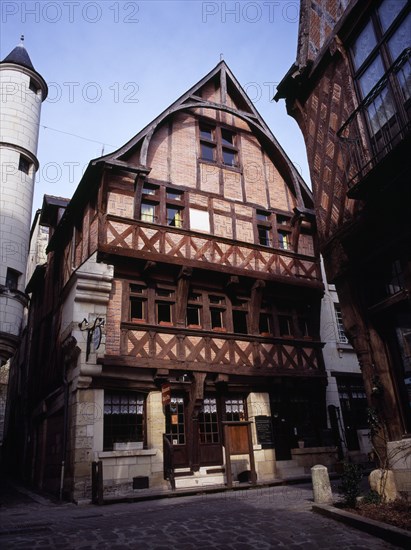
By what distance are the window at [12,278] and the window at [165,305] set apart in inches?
188

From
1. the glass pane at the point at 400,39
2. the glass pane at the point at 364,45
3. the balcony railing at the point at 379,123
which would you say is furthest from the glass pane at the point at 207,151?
the glass pane at the point at 400,39

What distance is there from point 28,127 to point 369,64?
12010 millimetres

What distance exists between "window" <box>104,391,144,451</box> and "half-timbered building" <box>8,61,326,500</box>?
0.03 meters

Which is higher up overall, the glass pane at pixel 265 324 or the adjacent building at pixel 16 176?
the adjacent building at pixel 16 176

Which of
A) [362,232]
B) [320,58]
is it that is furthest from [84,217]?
[362,232]

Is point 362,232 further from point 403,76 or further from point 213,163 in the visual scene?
point 213,163

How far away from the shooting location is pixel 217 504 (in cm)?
854

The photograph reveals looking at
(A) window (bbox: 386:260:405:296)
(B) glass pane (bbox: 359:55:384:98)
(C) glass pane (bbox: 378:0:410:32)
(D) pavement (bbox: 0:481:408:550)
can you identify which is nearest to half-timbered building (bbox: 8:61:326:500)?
(D) pavement (bbox: 0:481:408:550)

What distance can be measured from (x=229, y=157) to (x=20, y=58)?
28.1 ft

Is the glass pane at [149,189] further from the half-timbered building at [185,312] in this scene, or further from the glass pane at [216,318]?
the glass pane at [216,318]

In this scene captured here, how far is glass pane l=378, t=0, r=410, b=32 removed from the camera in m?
7.18

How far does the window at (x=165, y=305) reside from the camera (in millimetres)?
12984

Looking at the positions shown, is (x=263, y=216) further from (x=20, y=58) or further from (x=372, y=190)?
(x=20, y=58)

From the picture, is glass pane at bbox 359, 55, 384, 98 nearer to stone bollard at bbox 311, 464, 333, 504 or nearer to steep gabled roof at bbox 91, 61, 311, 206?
stone bollard at bbox 311, 464, 333, 504
